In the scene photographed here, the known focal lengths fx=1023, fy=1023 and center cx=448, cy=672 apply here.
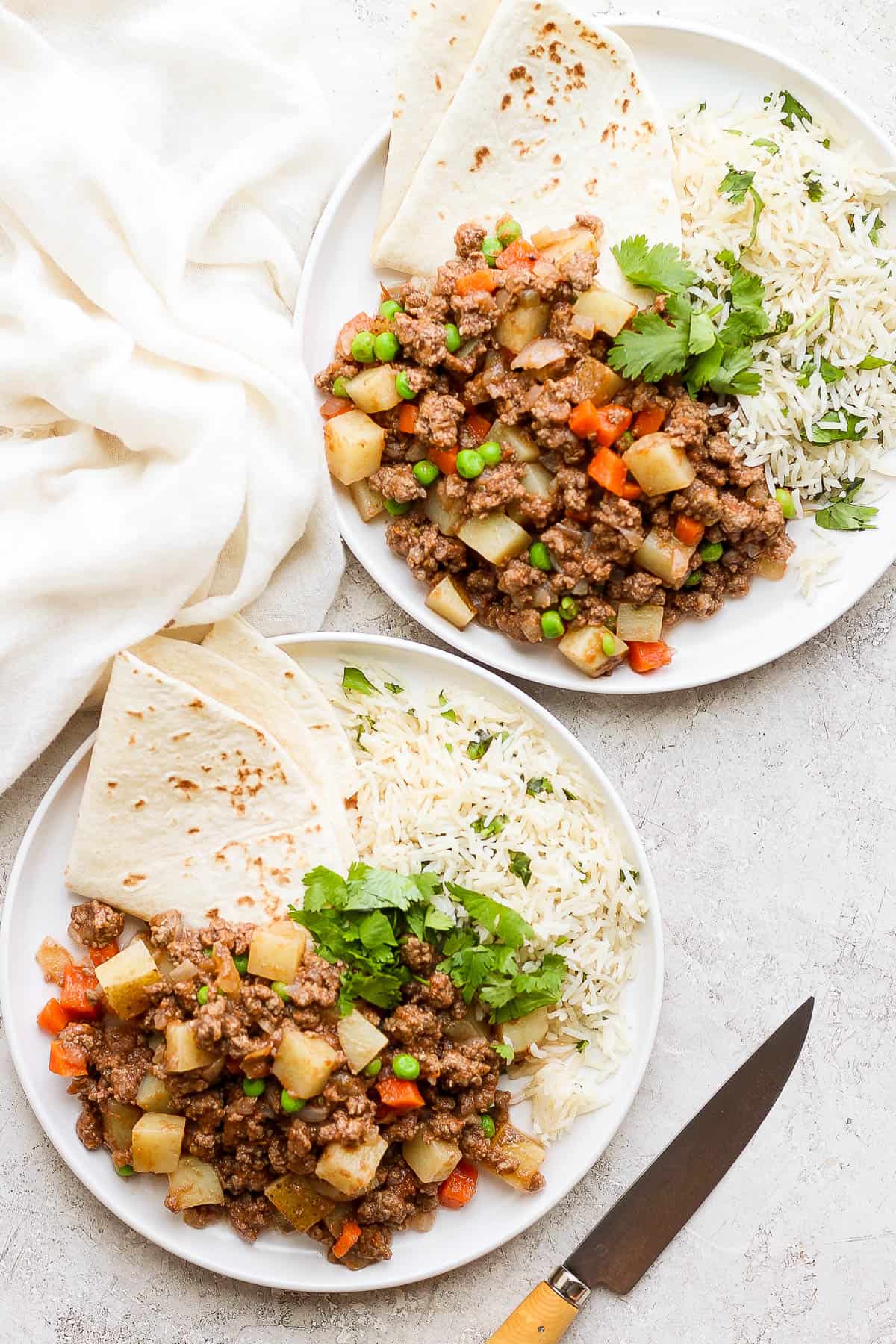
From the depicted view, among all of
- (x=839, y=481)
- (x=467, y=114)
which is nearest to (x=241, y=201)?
(x=467, y=114)

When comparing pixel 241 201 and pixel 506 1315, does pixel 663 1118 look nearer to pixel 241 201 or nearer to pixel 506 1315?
pixel 506 1315

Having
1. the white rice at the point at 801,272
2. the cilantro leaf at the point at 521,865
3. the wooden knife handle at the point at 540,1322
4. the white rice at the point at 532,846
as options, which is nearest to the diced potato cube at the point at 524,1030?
the white rice at the point at 532,846

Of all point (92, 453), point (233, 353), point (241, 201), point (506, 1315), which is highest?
point (241, 201)

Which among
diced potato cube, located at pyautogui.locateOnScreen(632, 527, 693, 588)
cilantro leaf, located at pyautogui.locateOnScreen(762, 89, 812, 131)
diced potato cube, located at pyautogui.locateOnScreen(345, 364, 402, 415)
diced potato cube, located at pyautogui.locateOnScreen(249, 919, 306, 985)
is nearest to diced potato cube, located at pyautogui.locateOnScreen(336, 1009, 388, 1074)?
diced potato cube, located at pyautogui.locateOnScreen(249, 919, 306, 985)

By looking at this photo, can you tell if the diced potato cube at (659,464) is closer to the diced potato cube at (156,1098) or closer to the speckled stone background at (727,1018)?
the speckled stone background at (727,1018)

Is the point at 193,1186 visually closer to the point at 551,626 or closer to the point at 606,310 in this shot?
the point at 551,626

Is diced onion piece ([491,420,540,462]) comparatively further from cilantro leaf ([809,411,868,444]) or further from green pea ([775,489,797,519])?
cilantro leaf ([809,411,868,444])
